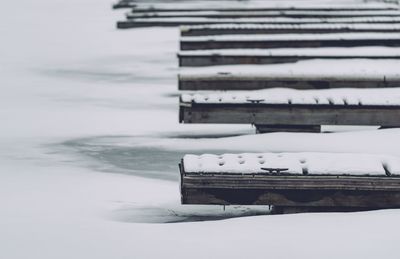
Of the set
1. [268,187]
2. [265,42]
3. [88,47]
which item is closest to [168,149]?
[268,187]

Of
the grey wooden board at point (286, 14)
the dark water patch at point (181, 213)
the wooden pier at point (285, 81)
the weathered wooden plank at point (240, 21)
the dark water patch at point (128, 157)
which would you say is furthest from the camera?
the grey wooden board at point (286, 14)

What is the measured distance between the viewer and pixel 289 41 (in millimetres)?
9602

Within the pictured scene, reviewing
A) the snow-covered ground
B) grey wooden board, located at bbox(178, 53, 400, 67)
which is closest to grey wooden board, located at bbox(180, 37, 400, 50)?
the snow-covered ground

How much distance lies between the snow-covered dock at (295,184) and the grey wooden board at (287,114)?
1.98m

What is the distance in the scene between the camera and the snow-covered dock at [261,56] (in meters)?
8.27

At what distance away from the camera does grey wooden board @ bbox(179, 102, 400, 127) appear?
18.8 ft

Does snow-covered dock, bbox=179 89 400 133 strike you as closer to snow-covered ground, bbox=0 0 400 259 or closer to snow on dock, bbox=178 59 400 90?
snow-covered ground, bbox=0 0 400 259

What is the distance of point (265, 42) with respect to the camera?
31.0 feet

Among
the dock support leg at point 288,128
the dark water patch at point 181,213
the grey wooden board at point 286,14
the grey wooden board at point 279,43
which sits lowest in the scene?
the dark water patch at point 181,213

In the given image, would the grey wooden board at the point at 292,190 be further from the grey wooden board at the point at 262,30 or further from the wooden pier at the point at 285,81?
the grey wooden board at the point at 262,30

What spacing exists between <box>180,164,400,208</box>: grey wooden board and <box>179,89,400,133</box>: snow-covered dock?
205cm

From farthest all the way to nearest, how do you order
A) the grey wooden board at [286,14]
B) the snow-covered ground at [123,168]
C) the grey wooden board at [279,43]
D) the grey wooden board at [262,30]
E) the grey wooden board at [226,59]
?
the grey wooden board at [286,14] → the grey wooden board at [262,30] → the grey wooden board at [279,43] → the grey wooden board at [226,59] → the snow-covered ground at [123,168]

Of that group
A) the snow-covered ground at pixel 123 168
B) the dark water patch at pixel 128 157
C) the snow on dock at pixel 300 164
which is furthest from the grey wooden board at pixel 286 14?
the snow on dock at pixel 300 164

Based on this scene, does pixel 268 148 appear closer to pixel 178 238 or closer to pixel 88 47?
pixel 178 238
